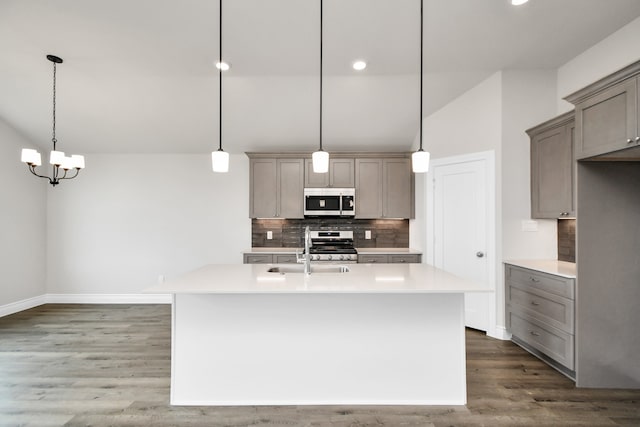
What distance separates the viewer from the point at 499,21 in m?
2.84

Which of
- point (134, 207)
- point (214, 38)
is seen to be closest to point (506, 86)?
point (214, 38)

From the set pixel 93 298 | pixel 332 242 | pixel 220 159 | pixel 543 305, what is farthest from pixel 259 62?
pixel 93 298

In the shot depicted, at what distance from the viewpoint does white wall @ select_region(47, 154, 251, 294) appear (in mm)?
5281

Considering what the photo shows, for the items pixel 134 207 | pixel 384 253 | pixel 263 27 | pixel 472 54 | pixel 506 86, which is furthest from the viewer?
pixel 134 207

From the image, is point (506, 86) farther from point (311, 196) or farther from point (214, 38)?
point (214, 38)

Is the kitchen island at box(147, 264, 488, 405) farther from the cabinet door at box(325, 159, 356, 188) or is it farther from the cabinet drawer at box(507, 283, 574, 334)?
the cabinet door at box(325, 159, 356, 188)

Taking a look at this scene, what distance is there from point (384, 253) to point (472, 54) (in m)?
2.65

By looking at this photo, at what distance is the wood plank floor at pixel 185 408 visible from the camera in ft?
7.35

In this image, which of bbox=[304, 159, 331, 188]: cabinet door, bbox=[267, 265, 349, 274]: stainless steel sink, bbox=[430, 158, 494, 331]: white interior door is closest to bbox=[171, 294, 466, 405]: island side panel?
bbox=[267, 265, 349, 274]: stainless steel sink

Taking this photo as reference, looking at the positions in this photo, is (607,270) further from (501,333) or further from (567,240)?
(501,333)

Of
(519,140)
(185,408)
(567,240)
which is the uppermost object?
(519,140)

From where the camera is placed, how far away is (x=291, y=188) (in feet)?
16.5

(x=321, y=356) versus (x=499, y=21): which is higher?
(x=499, y=21)

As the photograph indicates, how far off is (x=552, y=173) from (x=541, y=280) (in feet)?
3.59
